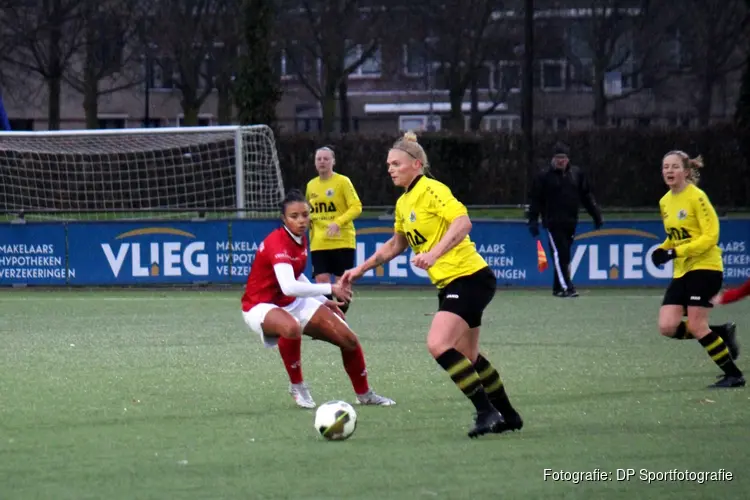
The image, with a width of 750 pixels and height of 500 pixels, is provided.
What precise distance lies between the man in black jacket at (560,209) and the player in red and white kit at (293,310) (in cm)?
1061

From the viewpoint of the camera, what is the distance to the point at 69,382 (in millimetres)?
11312

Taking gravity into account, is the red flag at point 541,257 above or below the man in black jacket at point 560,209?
below

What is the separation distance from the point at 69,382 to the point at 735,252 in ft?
42.7

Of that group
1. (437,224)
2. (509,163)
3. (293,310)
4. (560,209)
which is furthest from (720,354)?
(509,163)

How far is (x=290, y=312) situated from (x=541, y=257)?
1164 centimetres

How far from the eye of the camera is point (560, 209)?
20.3m

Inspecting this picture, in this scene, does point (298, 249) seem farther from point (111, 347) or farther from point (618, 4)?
point (618, 4)

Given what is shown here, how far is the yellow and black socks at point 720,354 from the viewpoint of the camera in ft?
36.0

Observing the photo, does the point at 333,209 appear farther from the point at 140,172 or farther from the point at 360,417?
the point at 140,172

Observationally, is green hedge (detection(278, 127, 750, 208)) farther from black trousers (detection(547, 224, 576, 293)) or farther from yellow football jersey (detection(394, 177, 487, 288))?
yellow football jersey (detection(394, 177, 487, 288))

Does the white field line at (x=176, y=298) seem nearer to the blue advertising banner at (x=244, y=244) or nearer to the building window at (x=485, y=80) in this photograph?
the blue advertising banner at (x=244, y=244)

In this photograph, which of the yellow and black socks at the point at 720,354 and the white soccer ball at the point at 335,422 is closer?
the white soccer ball at the point at 335,422

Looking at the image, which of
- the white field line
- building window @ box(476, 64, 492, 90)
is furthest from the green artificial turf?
building window @ box(476, 64, 492, 90)

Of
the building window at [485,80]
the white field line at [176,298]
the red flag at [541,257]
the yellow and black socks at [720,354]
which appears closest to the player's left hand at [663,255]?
the yellow and black socks at [720,354]
